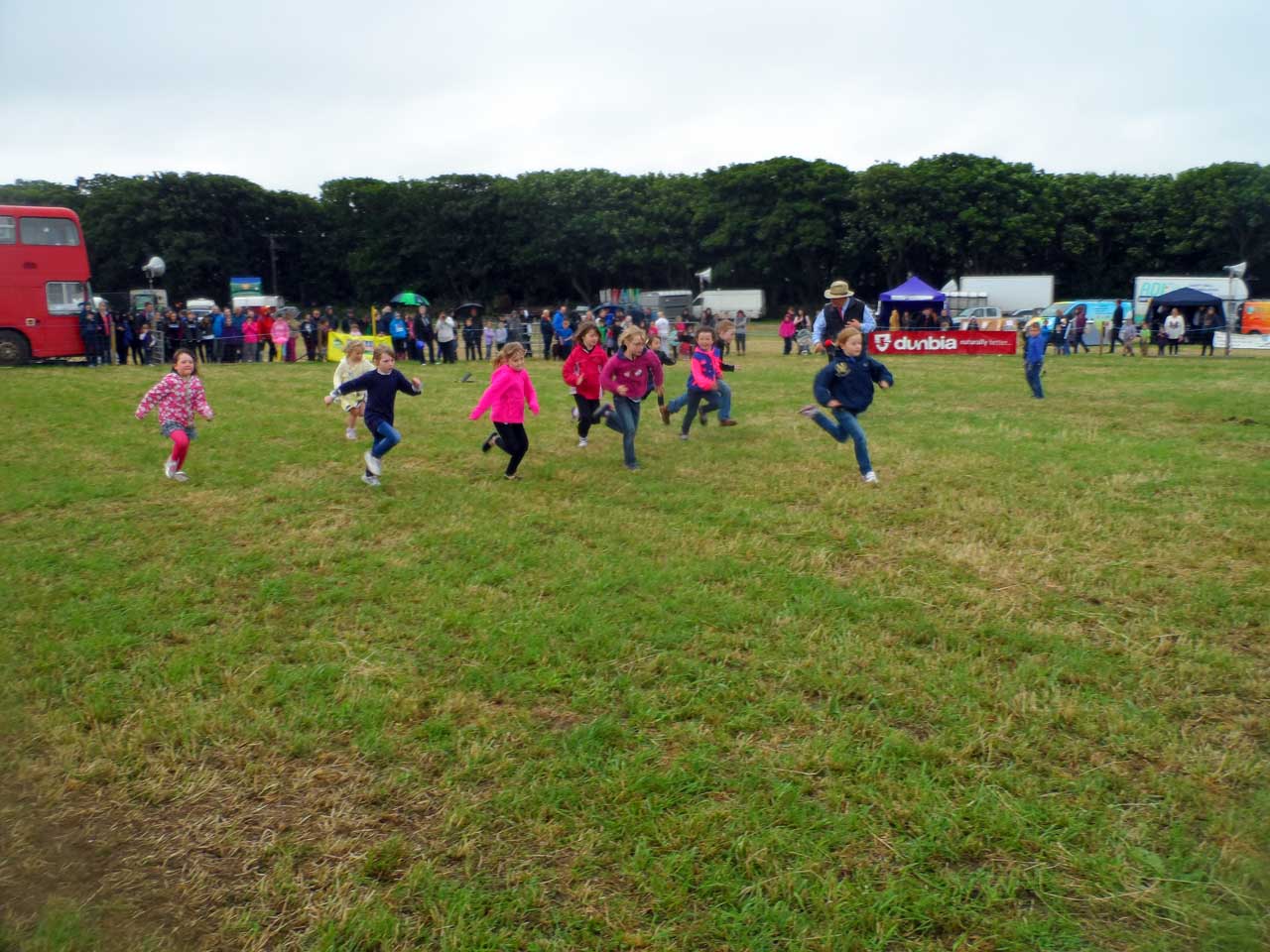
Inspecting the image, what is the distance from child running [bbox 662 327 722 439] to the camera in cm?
1316

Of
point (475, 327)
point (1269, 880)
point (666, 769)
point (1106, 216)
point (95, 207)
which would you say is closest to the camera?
point (1269, 880)

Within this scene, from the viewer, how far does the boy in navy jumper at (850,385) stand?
33.3 ft

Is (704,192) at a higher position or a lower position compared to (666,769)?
higher

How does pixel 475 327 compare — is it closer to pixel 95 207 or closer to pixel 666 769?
pixel 666 769

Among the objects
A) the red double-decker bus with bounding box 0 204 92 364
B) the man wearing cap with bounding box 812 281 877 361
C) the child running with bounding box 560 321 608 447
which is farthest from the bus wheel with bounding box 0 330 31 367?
the man wearing cap with bounding box 812 281 877 361

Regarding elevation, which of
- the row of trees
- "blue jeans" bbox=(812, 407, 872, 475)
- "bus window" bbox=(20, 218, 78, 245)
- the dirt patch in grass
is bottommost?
the dirt patch in grass

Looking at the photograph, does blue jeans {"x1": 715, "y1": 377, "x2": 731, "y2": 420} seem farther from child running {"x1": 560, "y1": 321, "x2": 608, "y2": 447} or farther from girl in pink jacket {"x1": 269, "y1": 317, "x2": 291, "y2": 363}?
girl in pink jacket {"x1": 269, "y1": 317, "x2": 291, "y2": 363}

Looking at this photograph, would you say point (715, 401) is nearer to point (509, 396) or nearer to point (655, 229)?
point (509, 396)

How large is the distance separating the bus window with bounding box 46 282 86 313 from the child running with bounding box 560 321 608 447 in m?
19.5

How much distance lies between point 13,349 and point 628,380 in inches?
839

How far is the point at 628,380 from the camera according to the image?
11461 mm

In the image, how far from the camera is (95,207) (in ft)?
230

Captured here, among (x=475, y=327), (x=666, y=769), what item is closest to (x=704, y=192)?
(x=475, y=327)

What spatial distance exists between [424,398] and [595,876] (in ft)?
53.2
